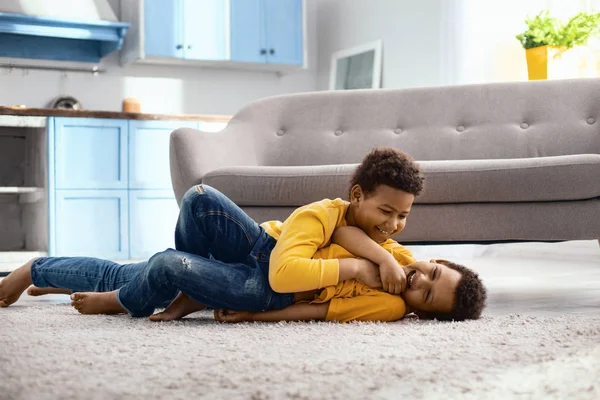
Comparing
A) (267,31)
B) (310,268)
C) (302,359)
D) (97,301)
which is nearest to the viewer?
(302,359)

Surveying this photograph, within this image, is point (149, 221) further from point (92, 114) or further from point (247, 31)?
point (247, 31)

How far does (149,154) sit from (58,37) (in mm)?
1046

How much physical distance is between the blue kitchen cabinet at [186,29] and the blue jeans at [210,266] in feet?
10.6

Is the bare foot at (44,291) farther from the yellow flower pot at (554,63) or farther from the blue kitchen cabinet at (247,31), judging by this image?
the blue kitchen cabinet at (247,31)

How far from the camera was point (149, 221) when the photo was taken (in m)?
4.70

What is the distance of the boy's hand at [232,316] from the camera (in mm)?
1887

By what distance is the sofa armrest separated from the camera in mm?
2945

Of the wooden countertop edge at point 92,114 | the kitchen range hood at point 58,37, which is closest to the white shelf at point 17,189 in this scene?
the wooden countertop edge at point 92,114

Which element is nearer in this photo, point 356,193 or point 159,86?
point 356,193

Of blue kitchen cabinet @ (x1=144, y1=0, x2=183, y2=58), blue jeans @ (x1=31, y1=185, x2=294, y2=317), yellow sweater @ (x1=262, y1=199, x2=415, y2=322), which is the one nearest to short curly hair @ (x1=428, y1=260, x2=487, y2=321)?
yellow sweater @ (x1=262, y1=199, x2=415, y2=322)

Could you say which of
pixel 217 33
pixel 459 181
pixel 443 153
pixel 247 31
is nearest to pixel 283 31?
pixel 247 31

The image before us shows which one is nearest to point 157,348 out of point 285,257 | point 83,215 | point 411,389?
point 285,257

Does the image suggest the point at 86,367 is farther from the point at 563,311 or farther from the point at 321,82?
the point at 321,82

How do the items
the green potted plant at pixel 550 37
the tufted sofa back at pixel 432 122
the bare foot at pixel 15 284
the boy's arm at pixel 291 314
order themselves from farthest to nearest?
the green potted plant at pixel 550 37 → the tufted sofa back at pixel 432 122 → the bare foot at pixel 15 284 → the boy's arm at pixel 291 314
